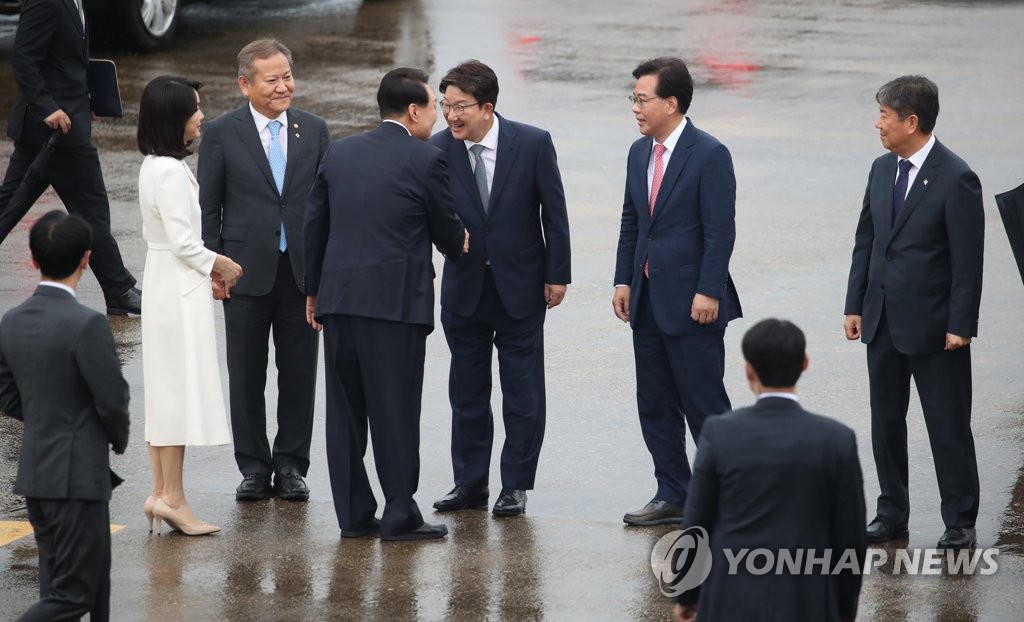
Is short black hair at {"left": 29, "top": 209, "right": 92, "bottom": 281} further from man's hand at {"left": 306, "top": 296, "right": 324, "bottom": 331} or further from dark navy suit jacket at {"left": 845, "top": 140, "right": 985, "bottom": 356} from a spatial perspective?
dark navy suit jacket at {"left": 845, "top": 140, "right": 985, "bottom": 356}

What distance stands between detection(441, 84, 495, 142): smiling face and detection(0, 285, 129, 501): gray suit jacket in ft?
7.31

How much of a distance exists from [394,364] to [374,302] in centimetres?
28

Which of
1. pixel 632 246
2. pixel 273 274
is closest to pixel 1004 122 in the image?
pixel 632 246

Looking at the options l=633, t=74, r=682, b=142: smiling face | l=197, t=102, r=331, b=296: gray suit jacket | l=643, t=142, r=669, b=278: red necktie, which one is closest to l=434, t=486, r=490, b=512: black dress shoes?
l=197, t=102, r=331, b=296: gray suit jacket

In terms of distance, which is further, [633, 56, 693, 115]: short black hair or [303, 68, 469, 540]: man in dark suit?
[633, 56, 693, 115]: short black hair

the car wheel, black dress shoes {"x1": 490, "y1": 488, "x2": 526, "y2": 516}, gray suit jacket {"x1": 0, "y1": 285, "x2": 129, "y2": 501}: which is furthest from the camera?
the car wheel

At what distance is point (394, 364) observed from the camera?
22.1 ft

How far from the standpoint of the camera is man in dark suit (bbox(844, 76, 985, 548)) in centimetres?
654

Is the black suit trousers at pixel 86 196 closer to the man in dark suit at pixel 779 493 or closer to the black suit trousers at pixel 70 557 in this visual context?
the black suit trousers at pixel 70 557

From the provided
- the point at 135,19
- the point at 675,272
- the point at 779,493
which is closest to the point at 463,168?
the point at 675,272

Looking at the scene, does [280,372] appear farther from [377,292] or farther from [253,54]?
[253,54]

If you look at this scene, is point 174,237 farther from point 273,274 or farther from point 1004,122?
point 1004,122

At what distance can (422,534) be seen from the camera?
6770mm

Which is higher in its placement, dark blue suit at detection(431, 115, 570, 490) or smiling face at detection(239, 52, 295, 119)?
smiling face at detection(239, 52, 295, 119)
